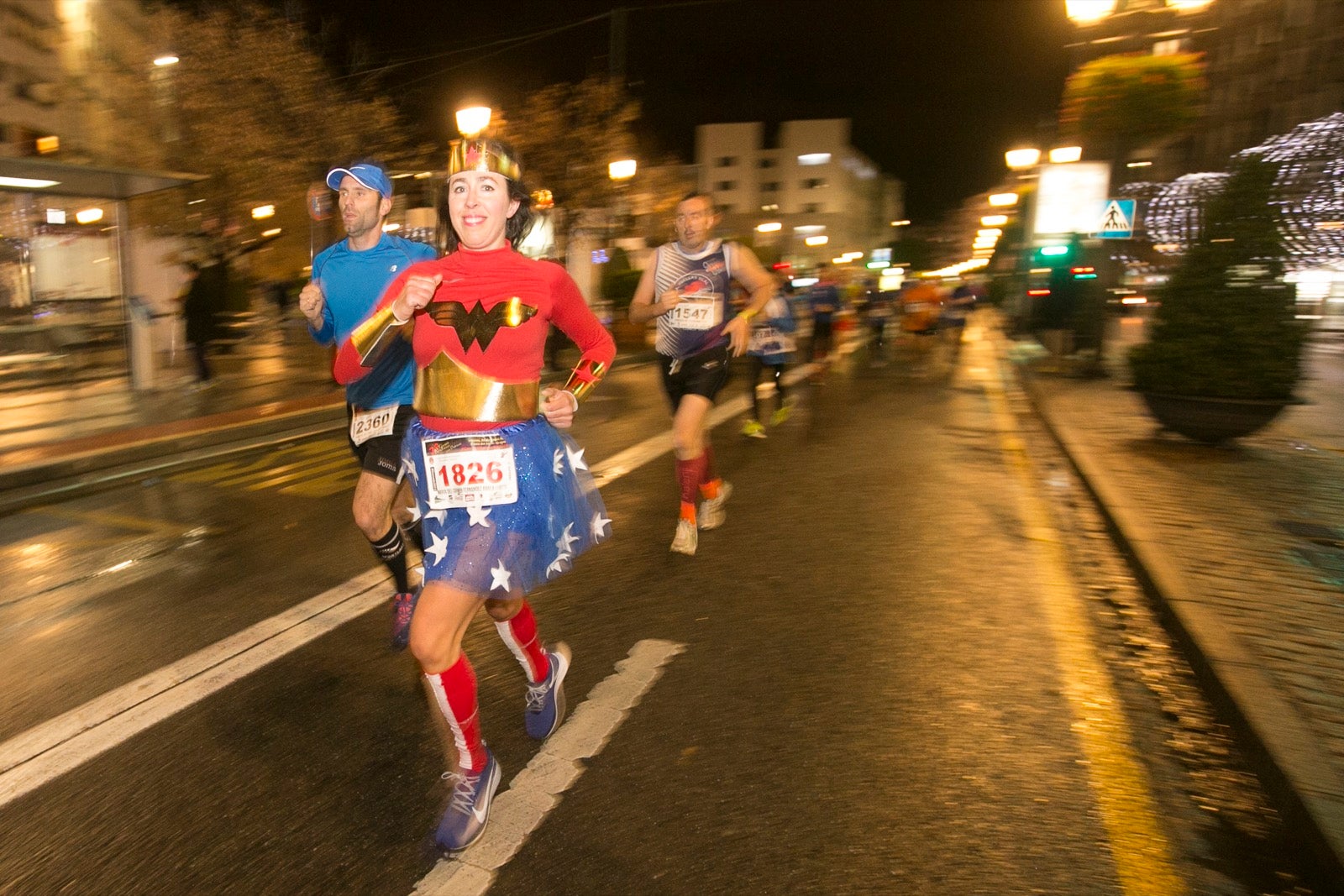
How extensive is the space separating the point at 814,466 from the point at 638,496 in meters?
1.99

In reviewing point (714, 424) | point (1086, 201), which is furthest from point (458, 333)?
point (1086, 201)

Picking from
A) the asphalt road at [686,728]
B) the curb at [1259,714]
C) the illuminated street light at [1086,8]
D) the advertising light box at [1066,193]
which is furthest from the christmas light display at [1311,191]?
the curb at [1259,714]

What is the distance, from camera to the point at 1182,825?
296 cm

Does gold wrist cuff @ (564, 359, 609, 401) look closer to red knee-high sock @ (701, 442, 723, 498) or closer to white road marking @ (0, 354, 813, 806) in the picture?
white road marking @ (0, 354, 813, 806)

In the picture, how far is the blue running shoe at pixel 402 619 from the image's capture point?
14.1 ft

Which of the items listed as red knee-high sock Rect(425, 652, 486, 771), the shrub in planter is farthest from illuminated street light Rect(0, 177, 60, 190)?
the shrub in planter

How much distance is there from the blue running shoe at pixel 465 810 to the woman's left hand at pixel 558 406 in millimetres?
1041

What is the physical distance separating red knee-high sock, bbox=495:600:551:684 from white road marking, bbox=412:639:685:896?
0.87ft

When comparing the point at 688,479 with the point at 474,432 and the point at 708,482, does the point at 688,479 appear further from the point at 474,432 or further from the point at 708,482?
the point at 474,432

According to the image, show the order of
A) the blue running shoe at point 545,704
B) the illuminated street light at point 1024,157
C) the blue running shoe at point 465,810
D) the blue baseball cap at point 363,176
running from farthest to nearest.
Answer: the illuminated street light at point 1024,157 → the blue baseball cap at point 363,176 → the blue running shoe at point 545,704 → the blue running shoe at point 465,810

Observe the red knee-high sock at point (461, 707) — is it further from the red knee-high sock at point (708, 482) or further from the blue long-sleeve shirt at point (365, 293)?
the red knee-high sock at point (708, 482)

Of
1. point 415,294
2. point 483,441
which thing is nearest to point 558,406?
point 483,441

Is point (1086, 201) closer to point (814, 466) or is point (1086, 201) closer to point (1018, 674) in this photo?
point (814, 466)

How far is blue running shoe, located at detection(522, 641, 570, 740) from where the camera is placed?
3.43 m
